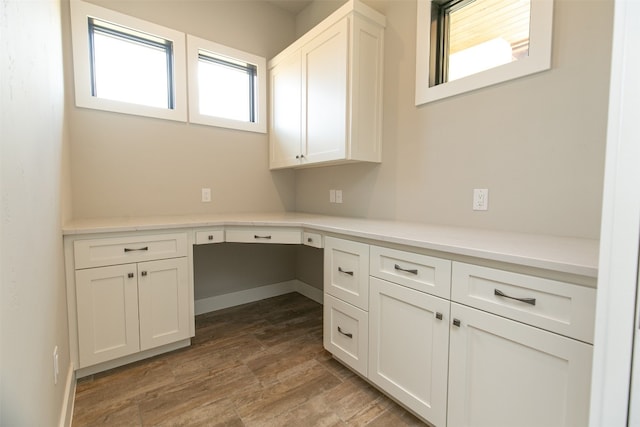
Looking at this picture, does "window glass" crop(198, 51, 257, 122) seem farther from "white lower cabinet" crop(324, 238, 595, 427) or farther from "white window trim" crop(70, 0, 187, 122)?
"white lower cabinet" crop(324, 238, 595, 427)

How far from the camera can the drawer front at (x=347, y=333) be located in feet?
5.43

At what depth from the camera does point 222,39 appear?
2.66 m

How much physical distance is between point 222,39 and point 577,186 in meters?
2.85

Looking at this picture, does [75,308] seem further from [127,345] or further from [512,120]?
[512,120]

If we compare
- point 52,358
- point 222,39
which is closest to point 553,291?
point 52,358

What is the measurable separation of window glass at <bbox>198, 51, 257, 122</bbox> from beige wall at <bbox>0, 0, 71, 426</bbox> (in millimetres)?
1244

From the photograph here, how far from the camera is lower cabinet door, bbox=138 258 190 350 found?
187cm

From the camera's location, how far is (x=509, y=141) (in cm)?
154

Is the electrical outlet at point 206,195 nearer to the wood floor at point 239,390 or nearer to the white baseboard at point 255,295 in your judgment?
the white baseboard at point 255,295

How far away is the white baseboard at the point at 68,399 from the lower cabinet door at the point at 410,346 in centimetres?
144

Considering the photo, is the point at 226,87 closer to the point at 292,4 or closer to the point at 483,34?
the point at 292,4

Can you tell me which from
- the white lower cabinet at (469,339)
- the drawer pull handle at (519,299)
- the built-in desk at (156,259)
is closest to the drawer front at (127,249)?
the built-in desk at (156,259)

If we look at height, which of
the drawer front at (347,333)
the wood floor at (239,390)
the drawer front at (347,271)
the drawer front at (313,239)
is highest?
the drawer front at (313,239)

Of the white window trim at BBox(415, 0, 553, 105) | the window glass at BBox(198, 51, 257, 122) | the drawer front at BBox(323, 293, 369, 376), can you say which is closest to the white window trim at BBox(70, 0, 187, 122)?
the window glass at BBox(198, 51, 257, 122)
